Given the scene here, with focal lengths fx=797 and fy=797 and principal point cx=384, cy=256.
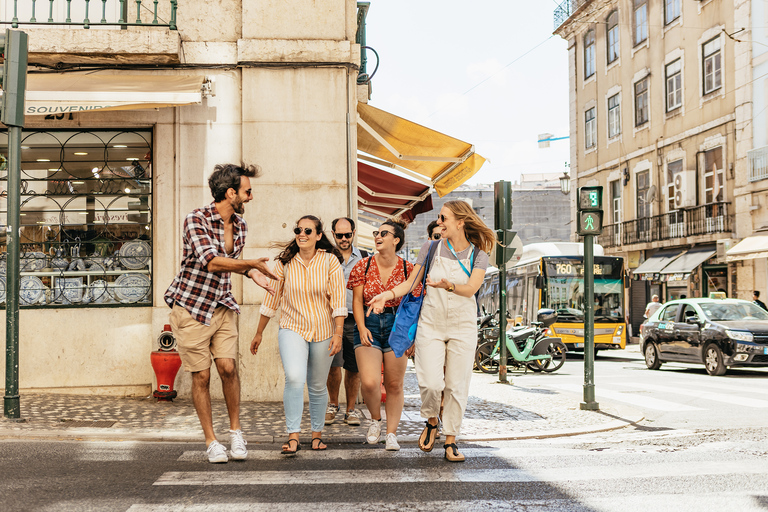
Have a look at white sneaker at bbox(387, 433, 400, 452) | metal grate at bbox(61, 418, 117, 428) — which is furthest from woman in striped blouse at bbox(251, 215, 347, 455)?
metal grate at bbox(61, 418, 117, 428)

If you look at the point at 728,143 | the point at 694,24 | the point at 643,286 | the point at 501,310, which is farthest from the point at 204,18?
the point at 643,286

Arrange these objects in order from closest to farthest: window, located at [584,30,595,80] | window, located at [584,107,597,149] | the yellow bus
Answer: the yellow bus < window, located at [584,107,597,149] < window, located at [584,30,595,80]

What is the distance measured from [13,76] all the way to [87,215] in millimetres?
2394

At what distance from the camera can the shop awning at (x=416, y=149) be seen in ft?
34.9

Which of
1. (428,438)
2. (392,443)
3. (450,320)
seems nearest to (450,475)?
(428,438)

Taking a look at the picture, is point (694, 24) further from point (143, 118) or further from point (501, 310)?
point (143, 118)

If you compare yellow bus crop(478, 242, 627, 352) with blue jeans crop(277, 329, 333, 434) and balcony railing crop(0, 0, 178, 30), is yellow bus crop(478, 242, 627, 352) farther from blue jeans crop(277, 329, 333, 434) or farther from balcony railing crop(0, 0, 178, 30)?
blue jeans crop(277, 329, 333, 434)

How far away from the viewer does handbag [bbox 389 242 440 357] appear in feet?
19.7

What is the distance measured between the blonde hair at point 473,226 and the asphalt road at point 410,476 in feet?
5.30

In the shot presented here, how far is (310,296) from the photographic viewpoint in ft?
19.8

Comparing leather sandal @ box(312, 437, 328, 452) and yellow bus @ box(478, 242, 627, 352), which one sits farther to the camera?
yellow bus @ box(478, 242, 627, 352)

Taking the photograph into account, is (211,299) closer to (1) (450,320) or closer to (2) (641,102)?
(1) (450,320)

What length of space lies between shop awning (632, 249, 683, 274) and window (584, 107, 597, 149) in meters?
7.74

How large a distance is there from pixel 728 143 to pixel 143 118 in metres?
21.5
